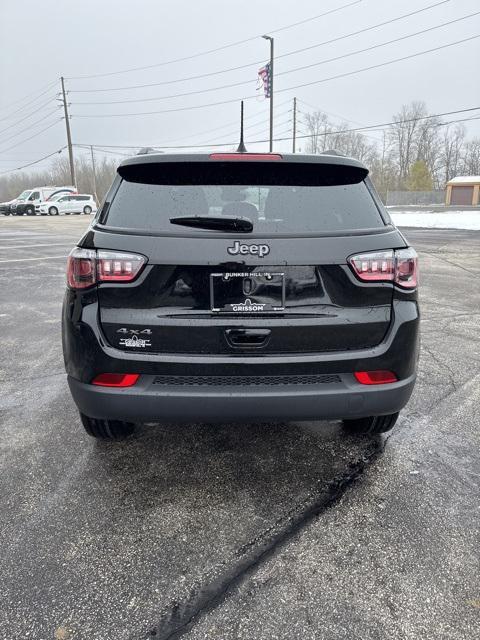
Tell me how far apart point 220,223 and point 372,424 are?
158 centimetres

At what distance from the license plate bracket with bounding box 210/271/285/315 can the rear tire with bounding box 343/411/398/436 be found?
3.60 ft

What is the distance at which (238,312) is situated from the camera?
2268 mm

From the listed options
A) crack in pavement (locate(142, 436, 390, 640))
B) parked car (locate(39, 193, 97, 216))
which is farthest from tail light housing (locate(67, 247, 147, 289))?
parked car (locate(39, 193, 97, 216))

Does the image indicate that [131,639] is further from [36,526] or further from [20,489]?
[20,489]

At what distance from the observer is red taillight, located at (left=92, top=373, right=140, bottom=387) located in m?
2.32

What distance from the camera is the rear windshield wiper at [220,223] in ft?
7.43

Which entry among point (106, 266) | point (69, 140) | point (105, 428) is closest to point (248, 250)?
point (106, 266)

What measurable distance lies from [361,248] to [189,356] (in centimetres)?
97

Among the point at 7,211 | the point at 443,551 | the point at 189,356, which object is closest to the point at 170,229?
the point at 189,356

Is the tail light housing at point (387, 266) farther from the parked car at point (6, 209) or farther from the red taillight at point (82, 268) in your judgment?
the parked car at point (6, 209)

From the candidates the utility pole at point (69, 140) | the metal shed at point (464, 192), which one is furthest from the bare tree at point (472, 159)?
the utility pole at point (69, 140)

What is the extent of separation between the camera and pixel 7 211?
43.2 m

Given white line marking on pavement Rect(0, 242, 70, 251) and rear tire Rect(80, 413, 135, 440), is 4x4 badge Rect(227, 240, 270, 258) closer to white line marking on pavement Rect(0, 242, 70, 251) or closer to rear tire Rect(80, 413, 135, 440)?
rear tire Rect(80, 413, 135, 440)

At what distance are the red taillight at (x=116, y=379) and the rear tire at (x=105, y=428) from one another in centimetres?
48
